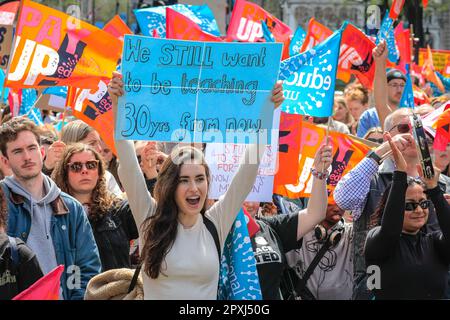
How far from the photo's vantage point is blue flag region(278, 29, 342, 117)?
22.1 ft

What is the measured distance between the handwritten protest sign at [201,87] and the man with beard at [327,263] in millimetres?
1252

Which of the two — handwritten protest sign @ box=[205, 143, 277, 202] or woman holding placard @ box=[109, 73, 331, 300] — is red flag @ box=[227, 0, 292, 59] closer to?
handwritten protest sign @ box=[205, 143, 277, 202]

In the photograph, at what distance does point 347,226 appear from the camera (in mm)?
6520

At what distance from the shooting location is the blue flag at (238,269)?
511 centimetres

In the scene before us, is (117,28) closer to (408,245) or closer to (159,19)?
(159,19)

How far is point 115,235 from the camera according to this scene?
237 inches

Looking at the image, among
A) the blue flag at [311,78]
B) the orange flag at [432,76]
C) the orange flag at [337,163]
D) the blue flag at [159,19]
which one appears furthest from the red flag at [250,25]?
the blue flag at [311,78]

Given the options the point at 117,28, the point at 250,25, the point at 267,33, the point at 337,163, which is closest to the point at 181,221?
the point at 337,163

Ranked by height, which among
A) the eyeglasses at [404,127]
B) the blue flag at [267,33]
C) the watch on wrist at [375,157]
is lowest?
the watch on wrist at [375,157]

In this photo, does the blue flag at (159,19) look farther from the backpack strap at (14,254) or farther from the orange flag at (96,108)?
the backpack strap at (14,254)

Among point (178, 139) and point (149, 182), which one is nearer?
point (178, 139)
